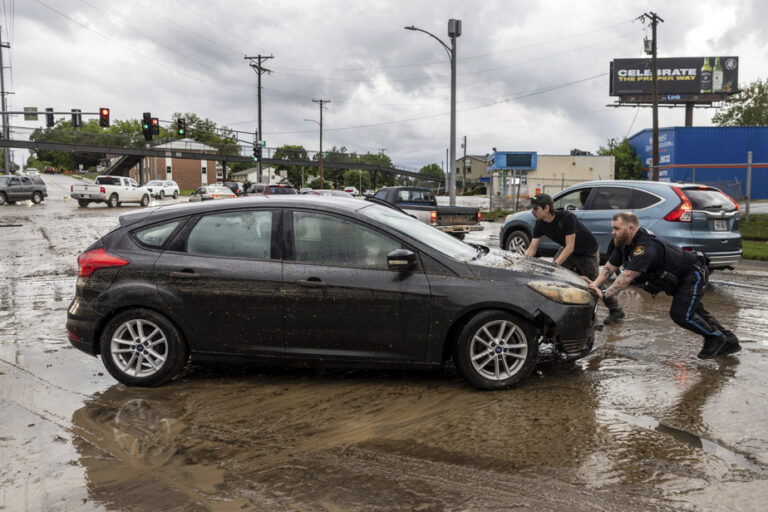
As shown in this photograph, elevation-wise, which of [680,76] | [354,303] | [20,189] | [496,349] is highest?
[680,76]

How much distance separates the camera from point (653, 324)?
7.35m

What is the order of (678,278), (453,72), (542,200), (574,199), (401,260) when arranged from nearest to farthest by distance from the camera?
(401,260)
(678,278)
(542,200)
(574,199)
(453,72)

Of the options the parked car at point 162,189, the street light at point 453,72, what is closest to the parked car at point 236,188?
the parked car at point 162,189

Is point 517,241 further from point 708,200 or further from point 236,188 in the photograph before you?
point 236,188

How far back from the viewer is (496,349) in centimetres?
494

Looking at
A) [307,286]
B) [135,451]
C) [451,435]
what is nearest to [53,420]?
[135,451]

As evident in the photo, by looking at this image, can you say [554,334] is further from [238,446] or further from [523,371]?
[238,446]

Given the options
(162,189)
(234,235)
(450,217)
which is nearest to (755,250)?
(450,217)

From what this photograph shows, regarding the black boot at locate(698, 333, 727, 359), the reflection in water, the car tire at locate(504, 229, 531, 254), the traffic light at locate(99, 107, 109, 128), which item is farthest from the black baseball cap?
the traffic light at locate(99, 107, 109, 128)

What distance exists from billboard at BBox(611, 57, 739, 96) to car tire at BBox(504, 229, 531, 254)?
196 ft

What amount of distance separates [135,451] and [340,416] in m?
1.36

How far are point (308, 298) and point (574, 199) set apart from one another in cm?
790

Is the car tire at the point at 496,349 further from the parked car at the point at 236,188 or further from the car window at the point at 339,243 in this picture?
the parked car at the point at 236,188

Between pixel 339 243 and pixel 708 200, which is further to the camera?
pixel 708 200
